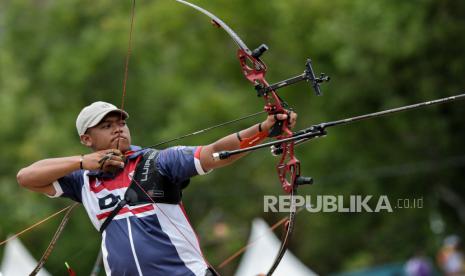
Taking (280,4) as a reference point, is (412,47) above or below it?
below

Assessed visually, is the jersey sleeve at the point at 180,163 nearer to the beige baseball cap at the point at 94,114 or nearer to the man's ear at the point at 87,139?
the beige baseball cap at the point at 94,114

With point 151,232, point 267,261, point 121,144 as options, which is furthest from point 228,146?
point 267,261

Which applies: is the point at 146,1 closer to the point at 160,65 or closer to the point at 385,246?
the point at 160,65

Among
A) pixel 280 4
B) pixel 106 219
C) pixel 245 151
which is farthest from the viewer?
pixel 280 4

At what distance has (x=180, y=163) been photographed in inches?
267

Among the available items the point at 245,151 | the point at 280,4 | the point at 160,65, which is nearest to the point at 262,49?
the point at 245,151

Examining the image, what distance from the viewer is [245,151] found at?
6.58 m

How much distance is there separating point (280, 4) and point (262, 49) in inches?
875

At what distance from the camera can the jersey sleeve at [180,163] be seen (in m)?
6.72

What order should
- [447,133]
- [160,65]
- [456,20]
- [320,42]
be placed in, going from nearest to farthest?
[456,20] → [447,133] → [320,42] → [160,65]

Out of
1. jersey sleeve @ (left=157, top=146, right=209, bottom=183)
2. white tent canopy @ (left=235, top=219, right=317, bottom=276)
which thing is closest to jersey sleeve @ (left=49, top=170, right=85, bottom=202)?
jersey sleeve @ (left=157, top=146, right=209, bottom=183)

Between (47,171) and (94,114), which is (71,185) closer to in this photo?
(47,171)

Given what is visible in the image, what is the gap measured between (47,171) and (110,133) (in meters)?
0.50

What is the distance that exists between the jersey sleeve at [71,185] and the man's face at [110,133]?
258 mm
